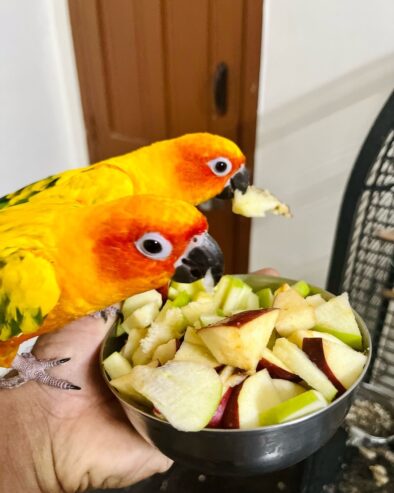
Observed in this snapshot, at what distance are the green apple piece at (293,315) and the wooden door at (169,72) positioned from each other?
703 mm

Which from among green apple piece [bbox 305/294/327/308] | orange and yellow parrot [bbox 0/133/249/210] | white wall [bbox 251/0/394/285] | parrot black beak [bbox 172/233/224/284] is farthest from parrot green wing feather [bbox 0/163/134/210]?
white wall [bbox 251/0/394/285]

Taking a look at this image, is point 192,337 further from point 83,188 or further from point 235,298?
point 83,188

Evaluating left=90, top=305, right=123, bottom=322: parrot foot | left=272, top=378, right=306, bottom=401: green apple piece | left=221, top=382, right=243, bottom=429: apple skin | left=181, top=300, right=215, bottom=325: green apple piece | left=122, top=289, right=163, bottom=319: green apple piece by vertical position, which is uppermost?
left=221, top=382, right=243, bottom=429: apple skin

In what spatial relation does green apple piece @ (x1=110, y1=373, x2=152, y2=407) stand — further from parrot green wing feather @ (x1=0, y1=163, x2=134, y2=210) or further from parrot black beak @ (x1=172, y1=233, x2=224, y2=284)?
parrot green wing feather @ (x1=0, y1=163, x2=134, y2=210)

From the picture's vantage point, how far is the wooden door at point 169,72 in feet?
3.41

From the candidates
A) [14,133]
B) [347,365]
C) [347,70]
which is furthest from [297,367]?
[14,133]

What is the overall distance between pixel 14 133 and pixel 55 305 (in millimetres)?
815

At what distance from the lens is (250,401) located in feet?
1.35

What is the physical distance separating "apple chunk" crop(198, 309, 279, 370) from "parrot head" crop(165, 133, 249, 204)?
34 centimetres

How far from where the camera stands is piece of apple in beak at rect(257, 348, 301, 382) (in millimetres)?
439

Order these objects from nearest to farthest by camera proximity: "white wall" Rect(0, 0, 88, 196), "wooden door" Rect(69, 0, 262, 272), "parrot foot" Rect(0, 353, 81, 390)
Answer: "parrot foot" Rect(0, 353, 81, 390) < "wooden door" Rect(69, 0, 262, 272) < "white wall" Rect(0, 0, 88, 196)

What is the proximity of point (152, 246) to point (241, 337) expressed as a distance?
13 centimetres

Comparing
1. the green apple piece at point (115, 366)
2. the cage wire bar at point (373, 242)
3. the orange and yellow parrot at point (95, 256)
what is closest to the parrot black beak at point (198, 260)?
the orange and yellow parrot at point (95, 256)

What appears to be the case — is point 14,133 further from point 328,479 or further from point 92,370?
point 328,479
